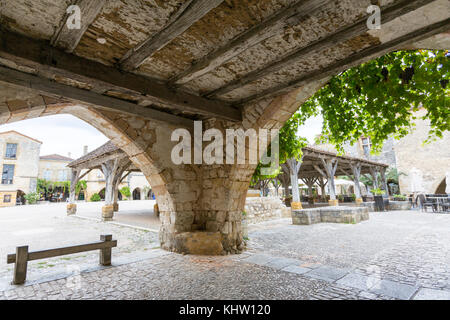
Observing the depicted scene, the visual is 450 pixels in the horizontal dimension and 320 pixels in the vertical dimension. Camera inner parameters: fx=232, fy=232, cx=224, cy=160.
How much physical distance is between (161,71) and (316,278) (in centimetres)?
270

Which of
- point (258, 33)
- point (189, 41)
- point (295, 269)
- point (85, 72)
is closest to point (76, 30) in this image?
point (85, 72)

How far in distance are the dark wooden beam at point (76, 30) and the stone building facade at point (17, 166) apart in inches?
965

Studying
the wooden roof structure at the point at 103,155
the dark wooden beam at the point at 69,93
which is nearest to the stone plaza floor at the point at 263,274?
the dark wooden beam at the point at 69,93

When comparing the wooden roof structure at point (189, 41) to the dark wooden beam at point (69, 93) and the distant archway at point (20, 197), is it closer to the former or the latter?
the dark wooden beam at point (69, 93)

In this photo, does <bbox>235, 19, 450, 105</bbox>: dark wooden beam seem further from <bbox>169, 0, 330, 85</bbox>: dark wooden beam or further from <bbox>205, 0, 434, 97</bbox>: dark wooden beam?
<bbox>169, 0, 330, 85</bbox>: dark wooden beam

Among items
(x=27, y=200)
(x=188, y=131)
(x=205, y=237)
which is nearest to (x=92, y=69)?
(x=188, y=131)

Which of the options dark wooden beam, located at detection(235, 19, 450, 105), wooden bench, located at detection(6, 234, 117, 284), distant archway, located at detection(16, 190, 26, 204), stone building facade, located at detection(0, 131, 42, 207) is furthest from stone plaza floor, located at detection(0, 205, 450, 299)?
distant archway, located at detection(16, 190, 26, 204)

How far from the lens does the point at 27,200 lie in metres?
20.2

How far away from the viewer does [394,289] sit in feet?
6.91

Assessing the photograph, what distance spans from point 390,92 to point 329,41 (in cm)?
164

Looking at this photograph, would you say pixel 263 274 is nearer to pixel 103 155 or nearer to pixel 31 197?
pixel 103 155

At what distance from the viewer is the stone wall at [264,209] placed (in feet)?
23.7

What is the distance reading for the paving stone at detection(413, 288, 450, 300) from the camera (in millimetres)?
1913
